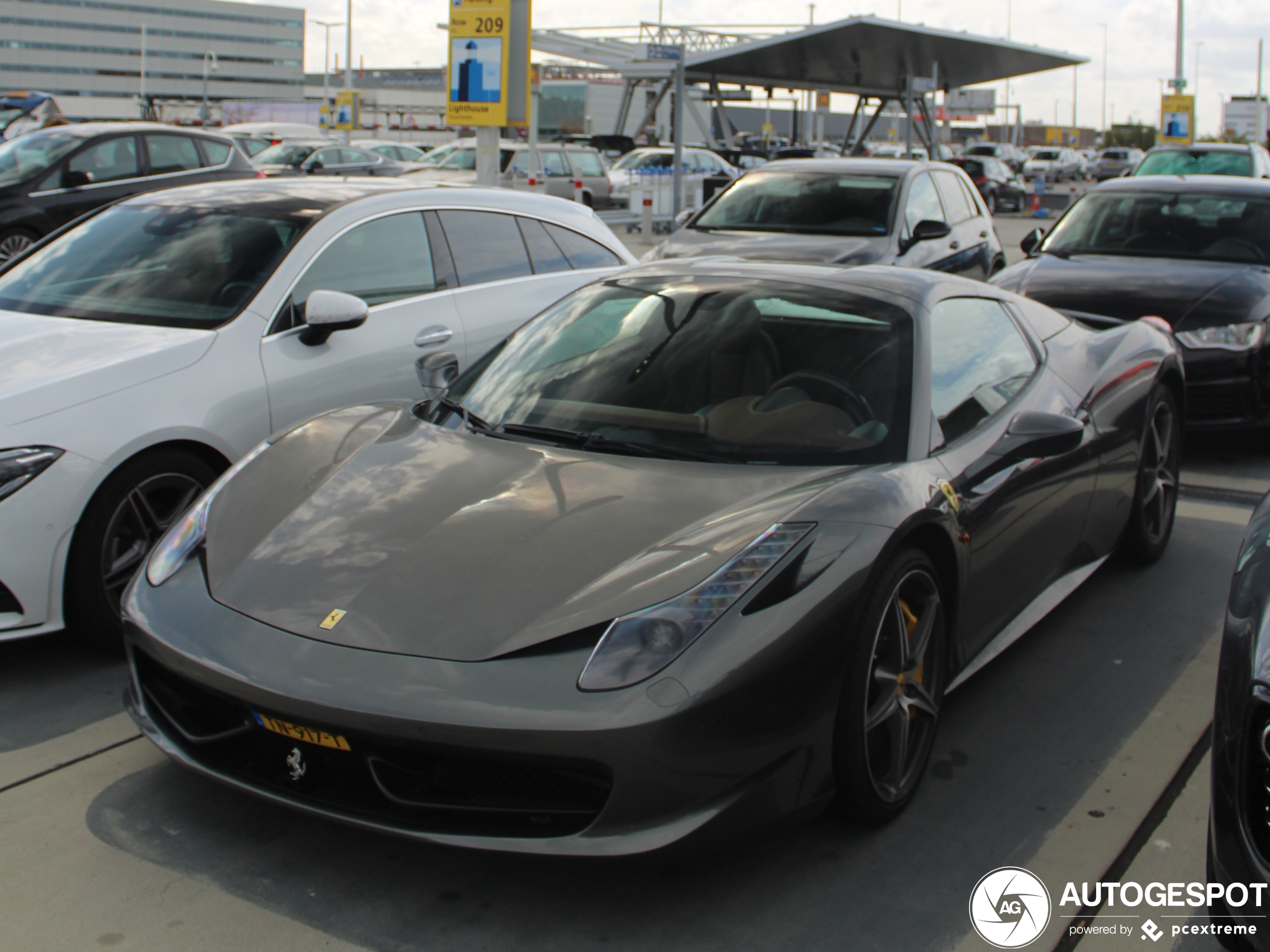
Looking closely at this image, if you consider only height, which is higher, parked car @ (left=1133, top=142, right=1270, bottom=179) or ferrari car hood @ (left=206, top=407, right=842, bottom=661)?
parked car @ (left=1133, top=142, right=1270, bottom=179)

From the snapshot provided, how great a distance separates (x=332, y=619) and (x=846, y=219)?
746 cm

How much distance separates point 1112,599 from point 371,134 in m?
74.0

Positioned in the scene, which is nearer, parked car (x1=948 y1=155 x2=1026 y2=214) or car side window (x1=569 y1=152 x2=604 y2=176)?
car side window (x1=569 y1=152 x2=604 y2=176)

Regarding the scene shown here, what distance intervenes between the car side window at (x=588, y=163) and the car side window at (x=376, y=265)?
2042 cm


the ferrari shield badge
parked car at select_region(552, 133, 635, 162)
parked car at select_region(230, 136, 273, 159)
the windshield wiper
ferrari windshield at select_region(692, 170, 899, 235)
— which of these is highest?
parked car at select_region(552, 133, 635, 162)

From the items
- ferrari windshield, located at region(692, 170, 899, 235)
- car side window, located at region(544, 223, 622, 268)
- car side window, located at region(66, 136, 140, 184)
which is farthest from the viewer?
car side window, located at region(66, 136, 140, 184)

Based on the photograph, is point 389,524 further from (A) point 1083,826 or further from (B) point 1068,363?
(B) point 1068,363

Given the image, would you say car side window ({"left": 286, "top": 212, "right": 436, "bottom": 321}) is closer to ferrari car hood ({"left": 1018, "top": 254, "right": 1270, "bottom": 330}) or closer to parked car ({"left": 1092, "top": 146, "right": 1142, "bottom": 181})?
ferrari car hood ({"left": 1018, "top": 254, "right": 1270, "bottom": 330})

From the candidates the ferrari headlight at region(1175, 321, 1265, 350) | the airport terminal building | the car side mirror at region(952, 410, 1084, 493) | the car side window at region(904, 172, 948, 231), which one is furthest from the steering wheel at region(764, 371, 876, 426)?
the airport terminal building

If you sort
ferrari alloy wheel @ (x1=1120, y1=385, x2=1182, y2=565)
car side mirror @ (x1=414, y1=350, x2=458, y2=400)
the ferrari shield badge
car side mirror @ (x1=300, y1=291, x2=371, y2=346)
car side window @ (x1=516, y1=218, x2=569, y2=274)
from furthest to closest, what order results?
car side window @ (x1=516, y1=218, x2=569, y2=274) → ferrari alloy wheel @ (x1=1120, y1=385, x2=1182, y2=565) → car side mirror @ (x1=300, y1=291, x2=371, y2=346) → car side mirror @ (x1=414, y1=350, x2=458, y2=400) → the ferrari shield badge

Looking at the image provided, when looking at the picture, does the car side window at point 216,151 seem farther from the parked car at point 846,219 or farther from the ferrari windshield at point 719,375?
the ferrari windshield at point 719,375

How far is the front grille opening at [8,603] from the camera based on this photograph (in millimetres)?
3684

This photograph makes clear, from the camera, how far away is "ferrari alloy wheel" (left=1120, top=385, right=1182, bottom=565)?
4840mm

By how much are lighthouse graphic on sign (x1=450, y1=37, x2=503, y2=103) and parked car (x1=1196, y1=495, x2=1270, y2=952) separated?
42.2ft
